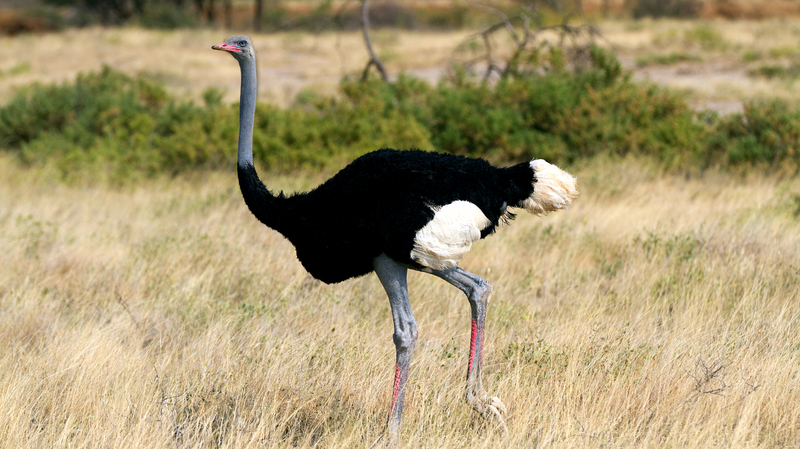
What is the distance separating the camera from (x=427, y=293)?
16.9 ft

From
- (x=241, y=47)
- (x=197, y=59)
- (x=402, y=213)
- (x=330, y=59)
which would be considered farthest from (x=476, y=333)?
(x=330, y=59)

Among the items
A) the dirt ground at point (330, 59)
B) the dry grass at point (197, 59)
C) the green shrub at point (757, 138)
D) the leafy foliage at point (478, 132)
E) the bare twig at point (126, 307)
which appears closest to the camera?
the bare twig at point (126, 307)

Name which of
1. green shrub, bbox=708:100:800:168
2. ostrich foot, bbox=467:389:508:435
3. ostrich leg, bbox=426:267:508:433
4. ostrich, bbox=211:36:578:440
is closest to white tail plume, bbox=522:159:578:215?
ostrich, bbox=211:36:578:440

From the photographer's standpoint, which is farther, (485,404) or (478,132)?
(478,132)

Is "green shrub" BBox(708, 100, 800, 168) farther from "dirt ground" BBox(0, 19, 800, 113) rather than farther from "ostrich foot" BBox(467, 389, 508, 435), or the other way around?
"ostrich foot" BBox(467, 389, 508, 435)

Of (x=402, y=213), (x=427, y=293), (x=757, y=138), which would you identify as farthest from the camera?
(x=757, y=138)

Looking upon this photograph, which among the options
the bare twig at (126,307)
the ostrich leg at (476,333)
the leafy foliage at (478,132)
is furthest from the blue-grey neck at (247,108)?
the leafy foliage at (478,132)

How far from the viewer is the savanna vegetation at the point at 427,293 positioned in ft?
11.3

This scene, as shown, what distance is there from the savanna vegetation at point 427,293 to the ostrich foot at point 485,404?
0.05 metres

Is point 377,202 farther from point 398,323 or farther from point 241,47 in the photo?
point 241,47

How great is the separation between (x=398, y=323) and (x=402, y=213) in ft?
1.57

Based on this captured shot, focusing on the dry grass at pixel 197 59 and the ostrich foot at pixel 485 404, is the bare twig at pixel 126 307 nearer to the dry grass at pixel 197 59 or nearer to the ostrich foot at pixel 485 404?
the ostrich foot at pixel 485 404

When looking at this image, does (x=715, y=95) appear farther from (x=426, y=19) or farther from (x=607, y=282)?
(x=426, y=19)

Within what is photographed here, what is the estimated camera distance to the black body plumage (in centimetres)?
305
